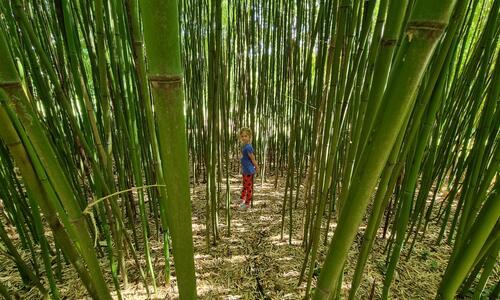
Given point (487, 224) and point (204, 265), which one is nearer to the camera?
point (487, 224)

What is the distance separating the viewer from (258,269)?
135 centimetres

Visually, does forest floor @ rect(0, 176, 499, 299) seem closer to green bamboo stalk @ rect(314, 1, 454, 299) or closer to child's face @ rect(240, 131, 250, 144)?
child's face @ rect(240, 131, 250, 144)

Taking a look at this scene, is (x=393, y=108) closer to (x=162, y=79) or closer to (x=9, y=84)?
(x=162, y=79)

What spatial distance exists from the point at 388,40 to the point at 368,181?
0.84ft

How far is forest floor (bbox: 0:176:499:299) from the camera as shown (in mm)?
1190

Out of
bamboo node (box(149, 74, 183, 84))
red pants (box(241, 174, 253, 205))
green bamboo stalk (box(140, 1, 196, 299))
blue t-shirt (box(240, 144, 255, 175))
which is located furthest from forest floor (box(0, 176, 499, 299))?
bamboo node (box(149, 74, 183, 84))

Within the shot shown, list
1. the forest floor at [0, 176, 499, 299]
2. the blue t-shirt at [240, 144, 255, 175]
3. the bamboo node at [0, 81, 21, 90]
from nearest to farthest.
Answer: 1. the bamboo node at [0, 81, 21, 90]
2. the forest floor at [0, 176, 499, 299]
3. the blue t-shirt at [240, 144, 255, 175]

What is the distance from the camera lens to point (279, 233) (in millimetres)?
1663

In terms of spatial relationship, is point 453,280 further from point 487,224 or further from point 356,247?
point 356,247

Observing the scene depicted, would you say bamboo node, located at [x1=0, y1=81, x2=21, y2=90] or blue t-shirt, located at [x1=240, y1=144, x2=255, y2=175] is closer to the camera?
bamboo node, located at [x1=0, y1=81, x2=21, y2=90]

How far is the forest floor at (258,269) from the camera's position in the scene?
1.19m

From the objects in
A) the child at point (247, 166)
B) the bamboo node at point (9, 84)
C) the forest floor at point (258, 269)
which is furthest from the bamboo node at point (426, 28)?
the child at point (247, 166)

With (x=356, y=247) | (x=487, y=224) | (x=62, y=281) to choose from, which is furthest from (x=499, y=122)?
(x=62, y=281)

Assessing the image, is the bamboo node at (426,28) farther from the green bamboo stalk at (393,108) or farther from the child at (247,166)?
the child at (247,166)
